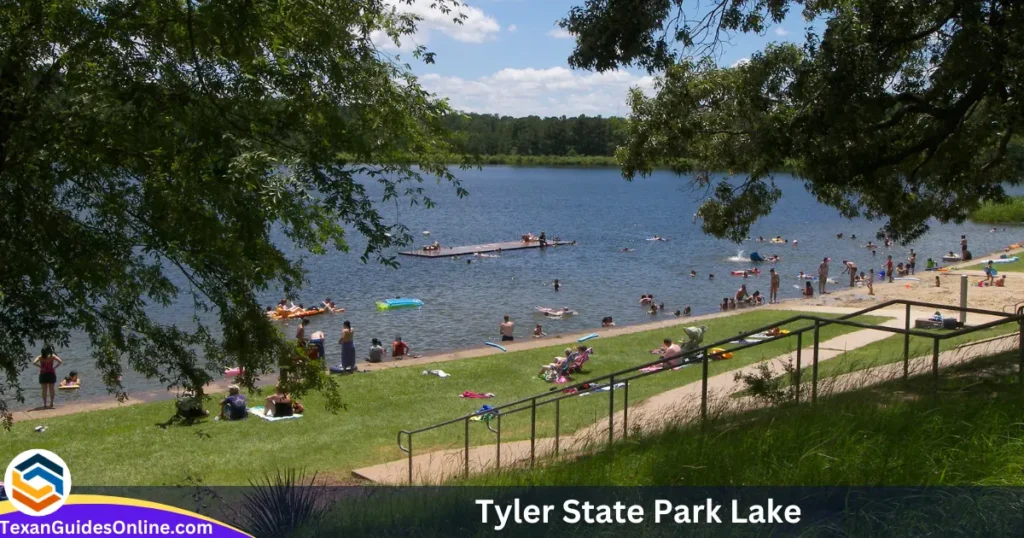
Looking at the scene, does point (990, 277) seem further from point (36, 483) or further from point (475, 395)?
point (36, 483)

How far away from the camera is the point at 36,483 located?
6.86 meters

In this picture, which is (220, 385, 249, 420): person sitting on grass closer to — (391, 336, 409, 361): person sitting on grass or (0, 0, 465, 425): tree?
(0, 0, 465, 425): tree

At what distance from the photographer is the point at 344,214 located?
25.1ft

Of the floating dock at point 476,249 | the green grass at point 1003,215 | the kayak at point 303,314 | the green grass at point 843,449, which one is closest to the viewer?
the green grass at point 843,449

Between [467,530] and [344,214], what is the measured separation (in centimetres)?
320

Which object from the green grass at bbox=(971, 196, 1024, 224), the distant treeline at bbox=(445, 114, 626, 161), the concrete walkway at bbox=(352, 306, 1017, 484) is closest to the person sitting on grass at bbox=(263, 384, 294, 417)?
the concrete walkway at bbox=(352, 306, 1017, 484)

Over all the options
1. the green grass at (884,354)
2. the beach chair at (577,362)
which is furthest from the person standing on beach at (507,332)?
the green grass at (884,354)

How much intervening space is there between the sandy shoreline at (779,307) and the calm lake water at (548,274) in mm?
1612

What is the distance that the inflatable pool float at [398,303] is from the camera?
118ft

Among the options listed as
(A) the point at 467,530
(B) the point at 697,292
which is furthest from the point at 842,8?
(B) the point at 697,292

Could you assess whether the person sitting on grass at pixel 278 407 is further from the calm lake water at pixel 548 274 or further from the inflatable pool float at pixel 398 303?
the inflatable pool float at pixel 398 303

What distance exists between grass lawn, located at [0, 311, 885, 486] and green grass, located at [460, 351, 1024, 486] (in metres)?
5.03

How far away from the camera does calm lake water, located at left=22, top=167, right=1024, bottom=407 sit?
1262 inches

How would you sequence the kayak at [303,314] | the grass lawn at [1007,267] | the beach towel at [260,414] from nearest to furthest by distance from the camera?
the beach towel at [260,414], the kayak at [303,314], the grass lawn at [1007,267]
